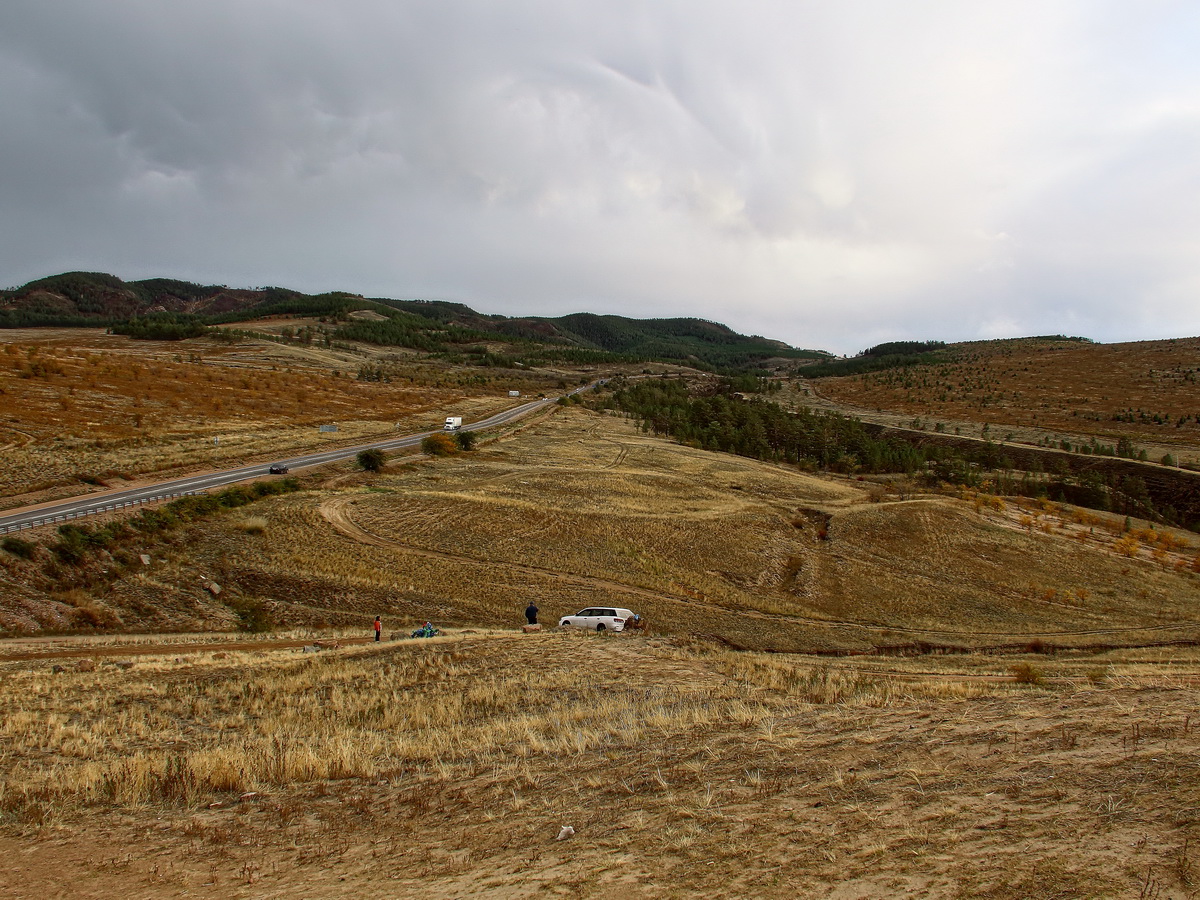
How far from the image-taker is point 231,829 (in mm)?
8969

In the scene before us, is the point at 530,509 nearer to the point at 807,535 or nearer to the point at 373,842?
the point at 807,535

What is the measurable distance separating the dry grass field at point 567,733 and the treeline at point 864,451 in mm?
36465

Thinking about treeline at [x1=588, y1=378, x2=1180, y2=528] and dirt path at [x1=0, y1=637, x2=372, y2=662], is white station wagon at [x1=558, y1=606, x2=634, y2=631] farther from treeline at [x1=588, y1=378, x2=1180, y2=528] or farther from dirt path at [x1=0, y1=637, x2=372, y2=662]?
treeline at [x1=588, y1=378, x2=1180, y2=528]

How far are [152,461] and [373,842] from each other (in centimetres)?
4856

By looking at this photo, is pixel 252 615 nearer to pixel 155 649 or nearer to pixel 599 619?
pixel 155 649

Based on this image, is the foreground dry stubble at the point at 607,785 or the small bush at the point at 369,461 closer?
the foreground dry stubble at the point at 607,785

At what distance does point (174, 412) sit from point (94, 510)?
39.9m

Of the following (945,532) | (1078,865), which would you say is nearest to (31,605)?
(1078,865)

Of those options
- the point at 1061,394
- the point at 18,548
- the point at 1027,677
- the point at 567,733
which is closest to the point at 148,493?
the point at 18,548

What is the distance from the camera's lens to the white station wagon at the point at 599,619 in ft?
85.3

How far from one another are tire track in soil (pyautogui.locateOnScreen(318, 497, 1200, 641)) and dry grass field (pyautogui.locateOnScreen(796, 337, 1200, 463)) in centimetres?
6407

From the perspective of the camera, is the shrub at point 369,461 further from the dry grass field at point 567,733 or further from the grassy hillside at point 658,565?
the dry grass field at point 567,733

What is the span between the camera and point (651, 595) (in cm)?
3319

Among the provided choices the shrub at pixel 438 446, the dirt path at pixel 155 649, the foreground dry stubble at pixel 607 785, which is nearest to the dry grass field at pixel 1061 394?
the shrub at pixel 438 446
